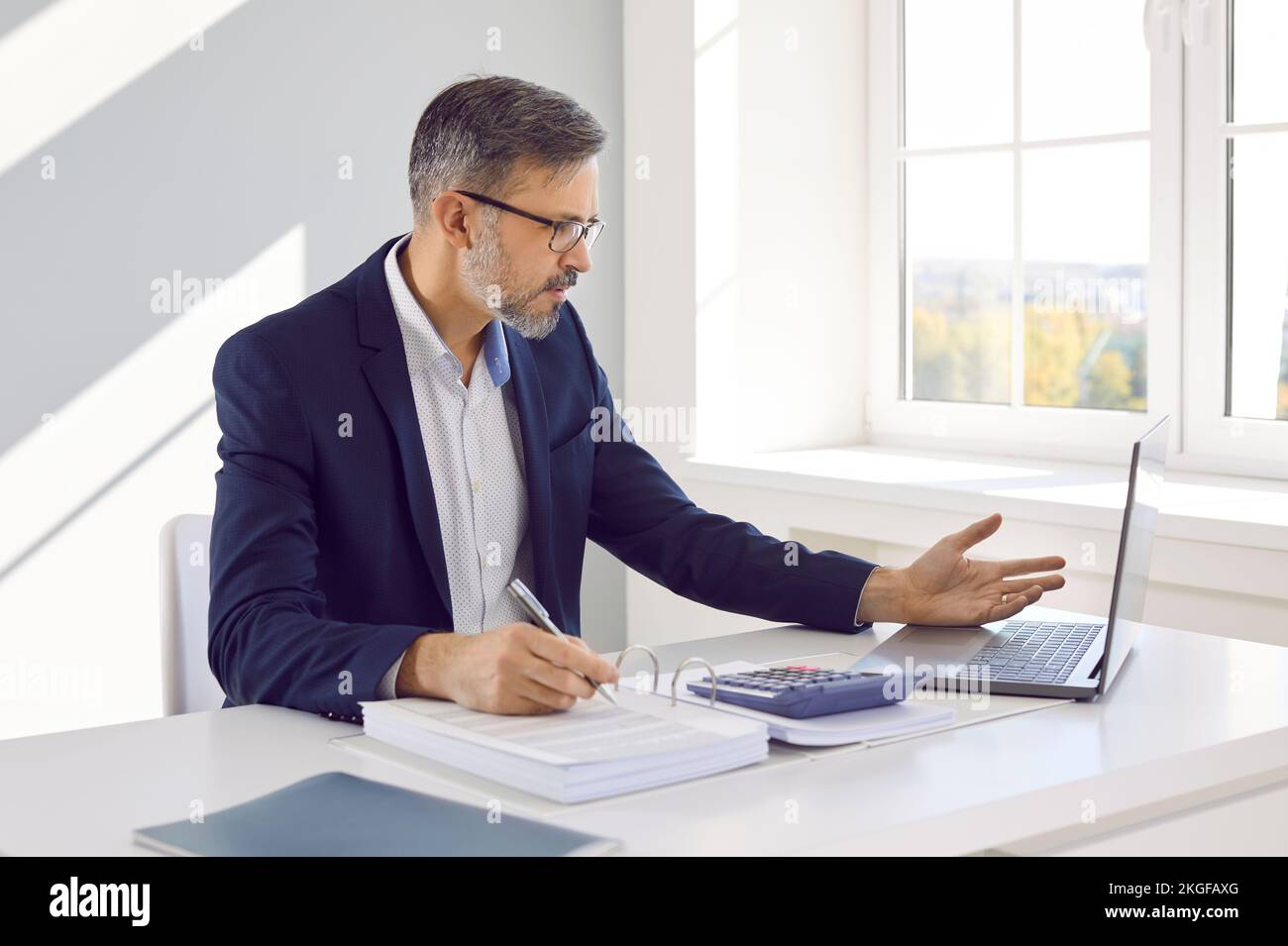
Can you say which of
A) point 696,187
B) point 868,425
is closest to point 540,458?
point 696,187

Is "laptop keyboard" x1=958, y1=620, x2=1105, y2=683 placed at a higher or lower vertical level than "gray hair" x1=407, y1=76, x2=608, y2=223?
lower

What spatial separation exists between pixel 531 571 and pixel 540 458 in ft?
0.50

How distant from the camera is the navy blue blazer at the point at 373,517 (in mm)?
1520

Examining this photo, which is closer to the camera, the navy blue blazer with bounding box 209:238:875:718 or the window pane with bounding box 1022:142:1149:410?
the navy blue blazer with bounding box 209:238:875:718

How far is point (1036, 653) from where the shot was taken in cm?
164

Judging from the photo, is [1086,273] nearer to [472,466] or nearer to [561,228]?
[561,228]

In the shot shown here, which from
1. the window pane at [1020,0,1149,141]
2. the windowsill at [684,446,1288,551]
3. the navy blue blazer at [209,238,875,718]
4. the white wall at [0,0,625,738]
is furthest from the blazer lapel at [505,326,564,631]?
the window pane at [1020,0,1149,141]

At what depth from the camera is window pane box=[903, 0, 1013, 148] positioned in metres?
3.31

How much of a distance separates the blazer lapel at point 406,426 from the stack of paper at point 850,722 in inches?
16.2

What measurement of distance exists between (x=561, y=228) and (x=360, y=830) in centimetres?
102

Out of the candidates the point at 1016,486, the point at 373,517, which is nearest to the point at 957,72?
the point at 1016,486

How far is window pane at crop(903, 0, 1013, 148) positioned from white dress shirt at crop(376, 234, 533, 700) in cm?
179

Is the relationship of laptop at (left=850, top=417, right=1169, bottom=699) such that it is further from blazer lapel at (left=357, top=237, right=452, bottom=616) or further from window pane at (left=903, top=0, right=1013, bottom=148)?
window pane at (left=903, top=0, right=1013, bottom=148)
